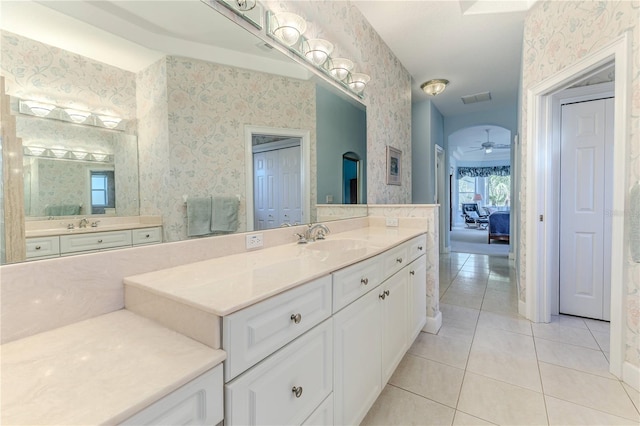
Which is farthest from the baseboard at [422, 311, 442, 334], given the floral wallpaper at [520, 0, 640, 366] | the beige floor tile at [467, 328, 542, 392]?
the floral wallpaper at [520, 0, 640, 366]

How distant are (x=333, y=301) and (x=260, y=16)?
1.54 metres

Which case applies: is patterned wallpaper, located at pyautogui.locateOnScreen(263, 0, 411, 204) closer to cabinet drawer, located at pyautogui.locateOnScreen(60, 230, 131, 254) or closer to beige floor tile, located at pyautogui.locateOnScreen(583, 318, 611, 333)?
cabinet drawer, located at pyautogui.locateOnScreen(60, 230, 131, 254)

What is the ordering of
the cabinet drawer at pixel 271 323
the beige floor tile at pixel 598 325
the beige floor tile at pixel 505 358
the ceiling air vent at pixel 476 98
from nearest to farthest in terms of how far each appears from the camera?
the cabinet drawer at pixel 271 323 < the beige floor tile at pixel 505 358 < the beige floor tile at pixel 598 325 < the ceiling air vent at pixel 476 98

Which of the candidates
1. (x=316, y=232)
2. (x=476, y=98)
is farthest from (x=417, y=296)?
(x=476, y=98)

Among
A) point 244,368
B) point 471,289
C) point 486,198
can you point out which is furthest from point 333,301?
point 486,198

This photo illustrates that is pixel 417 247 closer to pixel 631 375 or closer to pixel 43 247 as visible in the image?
pixel 631 375

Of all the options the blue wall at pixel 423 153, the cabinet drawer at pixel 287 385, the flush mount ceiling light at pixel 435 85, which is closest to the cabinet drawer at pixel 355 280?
the cabinet drawer at pixel 287 385

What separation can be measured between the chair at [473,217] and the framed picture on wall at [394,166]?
7.46 metres

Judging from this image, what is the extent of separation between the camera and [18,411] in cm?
47

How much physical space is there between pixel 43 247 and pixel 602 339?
3.39 metres

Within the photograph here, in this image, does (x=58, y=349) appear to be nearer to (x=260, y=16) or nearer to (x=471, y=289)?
(x=260, y=16)

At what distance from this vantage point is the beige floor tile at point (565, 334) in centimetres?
213

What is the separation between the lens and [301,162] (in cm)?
182

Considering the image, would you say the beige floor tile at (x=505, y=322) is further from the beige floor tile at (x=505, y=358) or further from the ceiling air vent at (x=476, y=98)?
the ceiling air vent at (x=476, y=98)
